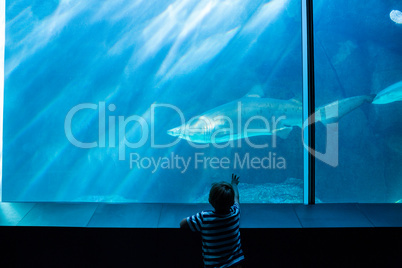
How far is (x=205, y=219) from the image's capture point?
1.63m


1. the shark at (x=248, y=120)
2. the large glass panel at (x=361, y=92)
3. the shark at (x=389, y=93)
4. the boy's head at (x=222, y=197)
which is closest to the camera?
the boy's head at (x=222, y=197)

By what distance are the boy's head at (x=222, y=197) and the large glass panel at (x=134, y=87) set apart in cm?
830

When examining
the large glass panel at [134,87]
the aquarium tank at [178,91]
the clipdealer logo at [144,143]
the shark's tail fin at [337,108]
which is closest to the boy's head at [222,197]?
the shark's tail fin at [337,108]

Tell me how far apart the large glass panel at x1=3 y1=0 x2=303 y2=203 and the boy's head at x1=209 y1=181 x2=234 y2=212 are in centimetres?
830

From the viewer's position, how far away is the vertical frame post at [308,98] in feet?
8.98

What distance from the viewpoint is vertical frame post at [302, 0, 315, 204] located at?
2.74m

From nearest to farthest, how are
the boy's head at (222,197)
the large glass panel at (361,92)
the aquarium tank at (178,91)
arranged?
the boy's head at (222,197) < the large glass panel at (361,92) < the aquarium tank at (178,91)

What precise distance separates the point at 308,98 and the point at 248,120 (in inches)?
83.2

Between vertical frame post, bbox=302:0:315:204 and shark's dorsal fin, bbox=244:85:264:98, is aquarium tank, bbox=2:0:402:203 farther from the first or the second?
vertical frame post, bbox=302:0:315:204
